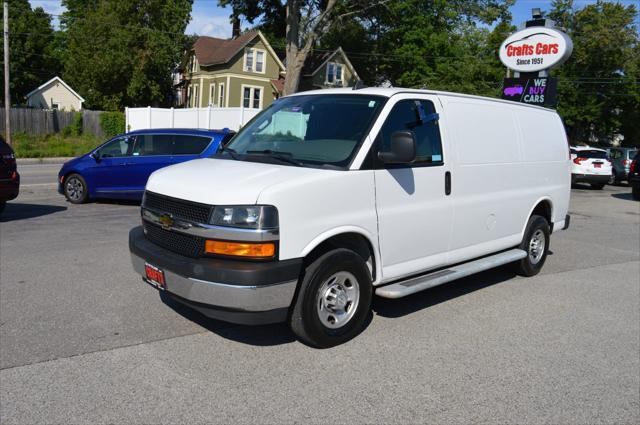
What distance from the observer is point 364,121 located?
4.98m

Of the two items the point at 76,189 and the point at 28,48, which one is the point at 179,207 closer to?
the point at 76,189

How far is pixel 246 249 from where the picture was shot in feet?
13.4

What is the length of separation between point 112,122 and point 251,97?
14.3m

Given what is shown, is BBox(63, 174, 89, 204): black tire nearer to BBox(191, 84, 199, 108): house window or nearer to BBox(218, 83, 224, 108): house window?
BBox(218, 83, 224, 108): house window

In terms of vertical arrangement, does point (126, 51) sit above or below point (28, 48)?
below

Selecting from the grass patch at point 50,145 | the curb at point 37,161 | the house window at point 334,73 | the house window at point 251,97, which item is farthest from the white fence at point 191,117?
the house window at point 334,73

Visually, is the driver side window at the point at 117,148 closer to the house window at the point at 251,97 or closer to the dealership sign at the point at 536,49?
the dealership sign at the point at 536,49

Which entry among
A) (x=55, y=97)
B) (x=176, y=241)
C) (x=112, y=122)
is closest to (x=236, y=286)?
(x=176, y=241)

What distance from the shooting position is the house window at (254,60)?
1852 inches

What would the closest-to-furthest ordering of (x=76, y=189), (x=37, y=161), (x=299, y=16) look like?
1. (x=76, y=189)
2. (x=37, y=161)
3. (x=299, y=16)

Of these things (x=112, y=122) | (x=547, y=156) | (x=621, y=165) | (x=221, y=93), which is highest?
(x=221, y=93)

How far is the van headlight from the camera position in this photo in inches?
160

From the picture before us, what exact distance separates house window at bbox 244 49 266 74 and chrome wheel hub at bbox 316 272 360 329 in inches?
1754

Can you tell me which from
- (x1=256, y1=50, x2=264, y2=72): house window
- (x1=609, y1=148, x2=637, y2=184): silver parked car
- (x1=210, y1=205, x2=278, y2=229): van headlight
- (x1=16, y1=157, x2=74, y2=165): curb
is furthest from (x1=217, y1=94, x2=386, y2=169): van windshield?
(x1=256, y1=50, x2=264, y2=72): house window
